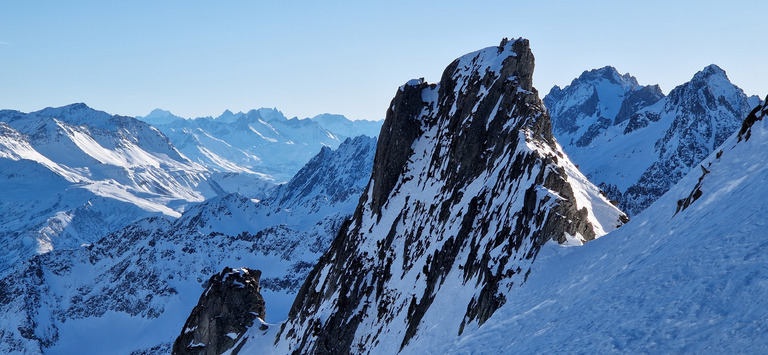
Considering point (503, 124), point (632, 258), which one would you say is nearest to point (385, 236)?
point (503, 124)

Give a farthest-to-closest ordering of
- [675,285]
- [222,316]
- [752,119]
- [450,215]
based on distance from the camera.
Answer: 1. [222,316]
2. [450,215]
3. [752,119]
4. [675,285]

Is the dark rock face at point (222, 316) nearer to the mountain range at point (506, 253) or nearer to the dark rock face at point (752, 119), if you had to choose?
the mountain range at point (506, 253)

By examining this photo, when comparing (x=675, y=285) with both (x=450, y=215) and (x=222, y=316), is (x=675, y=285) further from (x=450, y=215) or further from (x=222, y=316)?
(x=222, y=316)

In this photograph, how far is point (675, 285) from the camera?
17703 millimetres

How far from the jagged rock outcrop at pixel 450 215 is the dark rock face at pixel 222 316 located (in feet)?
33.5

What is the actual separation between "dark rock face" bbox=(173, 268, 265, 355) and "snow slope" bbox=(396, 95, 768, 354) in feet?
237

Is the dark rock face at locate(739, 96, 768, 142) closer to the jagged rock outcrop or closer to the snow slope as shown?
the snow slope

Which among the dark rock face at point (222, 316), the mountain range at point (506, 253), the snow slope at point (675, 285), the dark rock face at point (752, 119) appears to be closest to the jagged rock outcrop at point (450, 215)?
the mountain range at point (506, 253)

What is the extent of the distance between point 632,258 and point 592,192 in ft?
85.0

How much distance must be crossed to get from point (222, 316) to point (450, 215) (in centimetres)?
5007

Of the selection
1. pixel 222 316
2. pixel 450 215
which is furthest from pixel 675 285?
pixel 222 316

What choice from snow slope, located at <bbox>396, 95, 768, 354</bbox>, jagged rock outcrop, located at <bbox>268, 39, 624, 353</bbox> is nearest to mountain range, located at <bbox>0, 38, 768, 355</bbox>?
snow slope, located at <bbox>396, 95, 768, 354</bbox>

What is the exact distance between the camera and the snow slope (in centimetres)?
1534

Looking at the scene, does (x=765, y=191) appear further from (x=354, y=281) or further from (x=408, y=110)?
(x=408, y=110)
